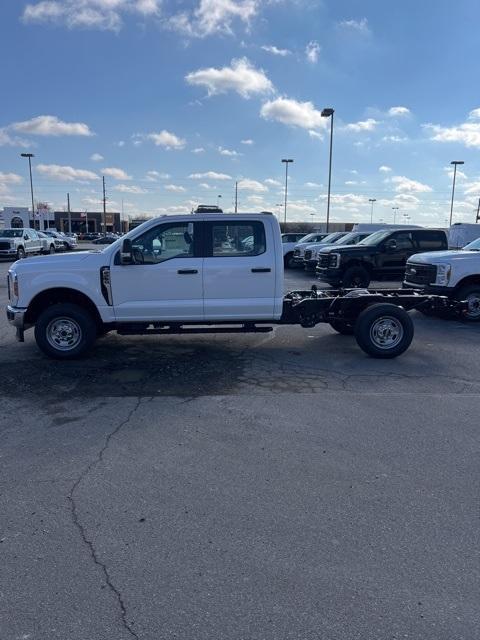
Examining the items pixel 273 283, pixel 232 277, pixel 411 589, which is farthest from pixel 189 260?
pixel 411 589

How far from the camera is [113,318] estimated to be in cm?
721

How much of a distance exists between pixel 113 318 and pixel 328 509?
15.3ft

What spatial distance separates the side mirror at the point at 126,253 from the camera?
6984mm

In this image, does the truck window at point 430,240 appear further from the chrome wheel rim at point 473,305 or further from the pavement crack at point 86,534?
the pavement crack at point 86,534

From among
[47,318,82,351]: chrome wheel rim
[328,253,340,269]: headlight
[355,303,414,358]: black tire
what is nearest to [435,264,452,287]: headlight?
[355,303,414,358]: black tire

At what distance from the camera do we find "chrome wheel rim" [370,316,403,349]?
7586 mm

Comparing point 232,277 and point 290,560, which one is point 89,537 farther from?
point 232,277

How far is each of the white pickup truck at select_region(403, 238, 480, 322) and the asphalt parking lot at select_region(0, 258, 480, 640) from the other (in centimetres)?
404

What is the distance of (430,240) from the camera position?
15.4 m

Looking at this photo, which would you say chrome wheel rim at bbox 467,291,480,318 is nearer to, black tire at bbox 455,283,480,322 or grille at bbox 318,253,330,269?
black tire at bbox 455,283,480,322

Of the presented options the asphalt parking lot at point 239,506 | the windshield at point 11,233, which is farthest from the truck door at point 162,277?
the windshield at point 11,233

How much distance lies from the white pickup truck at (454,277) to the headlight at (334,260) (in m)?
4.43

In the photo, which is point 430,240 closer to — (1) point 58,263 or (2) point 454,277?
(2) point 454,277

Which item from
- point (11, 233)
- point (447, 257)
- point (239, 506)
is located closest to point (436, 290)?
point (447, 257)
